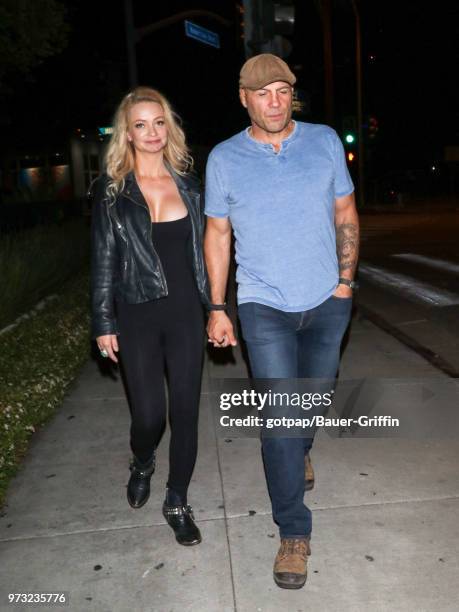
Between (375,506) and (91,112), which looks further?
(91,112)

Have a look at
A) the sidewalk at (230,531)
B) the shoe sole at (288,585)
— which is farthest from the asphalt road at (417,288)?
the shoe sole at (288,585)

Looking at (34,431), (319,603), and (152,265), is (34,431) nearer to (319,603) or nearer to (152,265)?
(152,265)

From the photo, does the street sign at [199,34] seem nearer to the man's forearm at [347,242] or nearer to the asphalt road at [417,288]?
the asphalt road at [417,288]

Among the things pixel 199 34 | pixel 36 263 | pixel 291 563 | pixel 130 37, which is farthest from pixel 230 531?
pixel 199 34

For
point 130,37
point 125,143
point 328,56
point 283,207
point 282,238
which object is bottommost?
point 282,238

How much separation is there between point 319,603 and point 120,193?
2008 mm

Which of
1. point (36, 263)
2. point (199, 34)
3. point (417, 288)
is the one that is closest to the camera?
point (36, 263)

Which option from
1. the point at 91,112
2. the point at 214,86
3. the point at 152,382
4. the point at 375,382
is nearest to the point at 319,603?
the point at 152,382

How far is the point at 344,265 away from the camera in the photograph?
3.26 meters

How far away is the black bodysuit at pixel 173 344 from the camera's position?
3312 mm

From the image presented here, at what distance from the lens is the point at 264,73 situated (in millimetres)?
3012

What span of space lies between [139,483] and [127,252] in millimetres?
1324

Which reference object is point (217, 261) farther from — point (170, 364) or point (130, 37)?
point (130, 37)

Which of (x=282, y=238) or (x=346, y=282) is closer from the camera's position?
(x=282, y=238)
